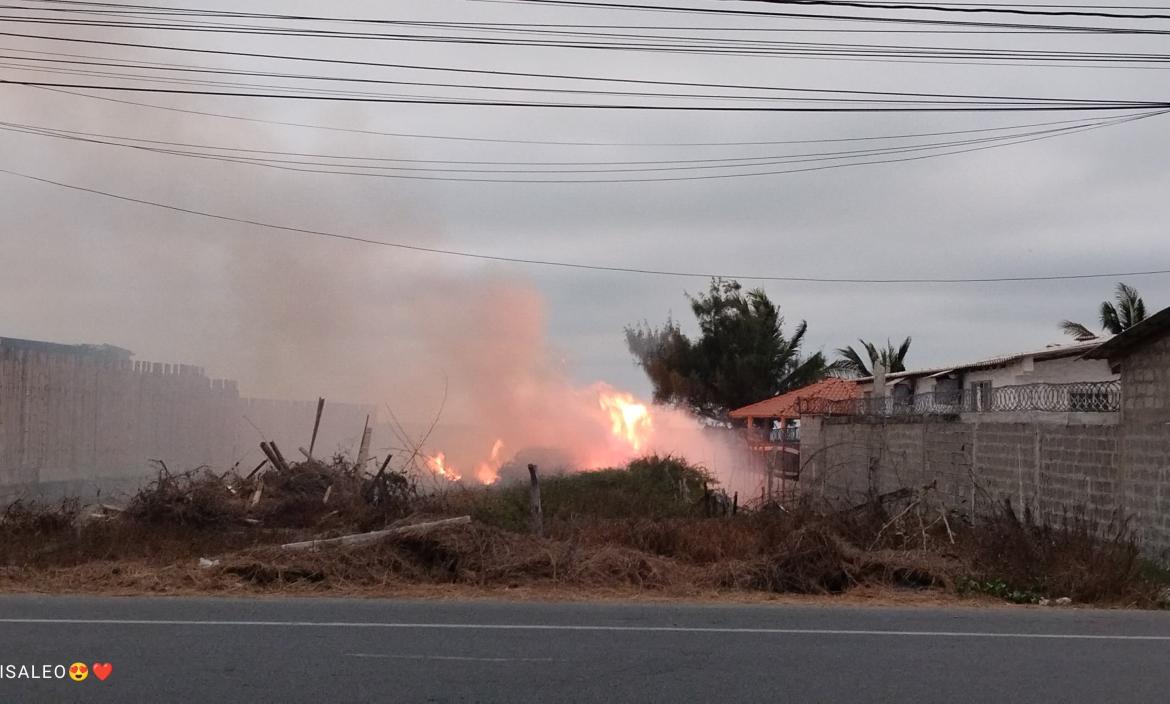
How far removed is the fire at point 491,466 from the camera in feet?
111

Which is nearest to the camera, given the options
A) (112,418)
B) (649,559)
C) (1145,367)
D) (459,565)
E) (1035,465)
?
(459,565)

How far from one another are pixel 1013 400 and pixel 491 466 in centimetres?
1989

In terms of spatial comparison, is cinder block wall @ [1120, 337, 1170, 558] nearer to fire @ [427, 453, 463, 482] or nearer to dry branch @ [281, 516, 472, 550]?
dry branch @ [281, 516, 472, 550]

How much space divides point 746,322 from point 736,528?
3524 cm

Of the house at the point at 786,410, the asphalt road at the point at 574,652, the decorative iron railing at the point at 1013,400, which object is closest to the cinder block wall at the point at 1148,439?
the decorative iron railing at the point at 1013,400

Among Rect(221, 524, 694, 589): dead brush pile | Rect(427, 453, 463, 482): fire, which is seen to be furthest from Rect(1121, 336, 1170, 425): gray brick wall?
Rect(427, 453, 463, 482): fire

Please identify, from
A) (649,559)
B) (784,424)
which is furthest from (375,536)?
(784,424)

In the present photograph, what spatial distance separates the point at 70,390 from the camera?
20.7m

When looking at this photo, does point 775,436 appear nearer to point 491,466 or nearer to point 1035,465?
point 491,466

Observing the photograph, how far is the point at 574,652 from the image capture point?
8.62m

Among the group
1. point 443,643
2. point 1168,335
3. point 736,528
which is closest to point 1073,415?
point 1168,335

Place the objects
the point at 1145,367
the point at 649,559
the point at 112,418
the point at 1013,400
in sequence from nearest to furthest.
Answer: the point at 649,559 → the point at 1145,367 → the point at 1013,400 → the point at 112,418

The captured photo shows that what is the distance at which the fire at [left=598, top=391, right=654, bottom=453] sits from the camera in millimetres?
37531

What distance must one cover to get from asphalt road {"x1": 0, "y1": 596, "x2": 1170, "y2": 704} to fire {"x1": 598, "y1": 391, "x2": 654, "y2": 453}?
85.0 ft
